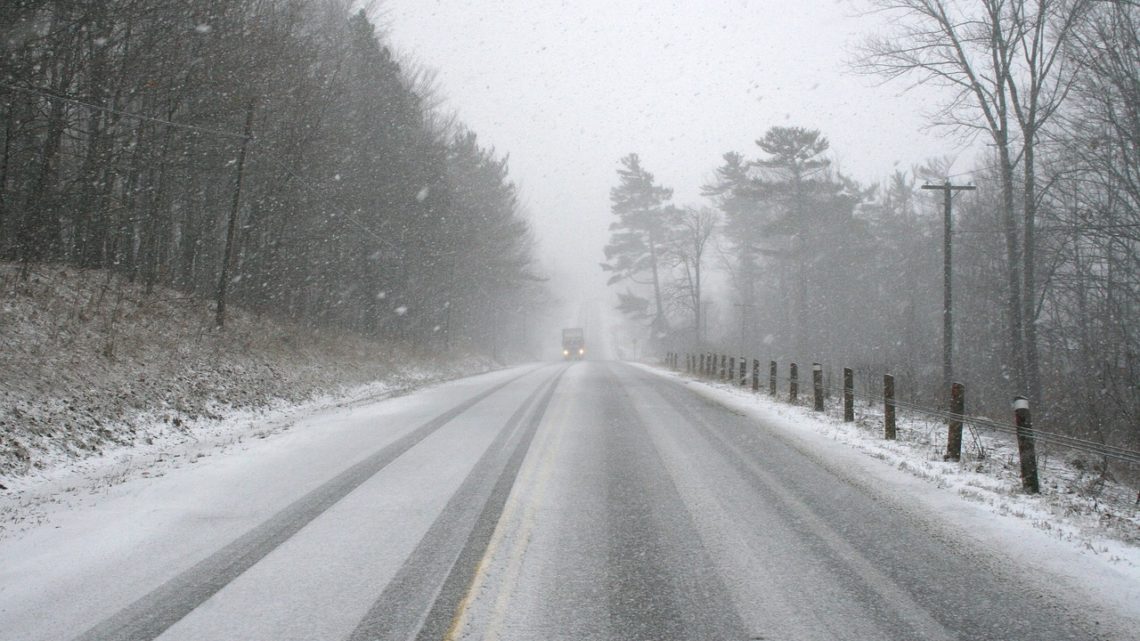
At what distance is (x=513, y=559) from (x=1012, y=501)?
15.8 ft

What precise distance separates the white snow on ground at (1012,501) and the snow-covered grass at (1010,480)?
0.01 m

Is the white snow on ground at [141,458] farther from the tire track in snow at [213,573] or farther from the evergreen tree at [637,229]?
the evergreen tree at [637,229]

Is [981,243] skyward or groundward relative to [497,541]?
skyward

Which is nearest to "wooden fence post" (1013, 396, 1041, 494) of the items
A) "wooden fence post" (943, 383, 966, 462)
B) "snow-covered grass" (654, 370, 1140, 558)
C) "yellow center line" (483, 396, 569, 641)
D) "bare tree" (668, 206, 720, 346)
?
"snow-covered grass" (654, 370, 1140, 558)

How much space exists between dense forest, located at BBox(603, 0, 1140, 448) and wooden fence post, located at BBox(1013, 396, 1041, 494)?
17.9 feet

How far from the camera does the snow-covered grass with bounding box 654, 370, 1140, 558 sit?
469cm

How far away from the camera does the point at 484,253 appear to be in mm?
36938

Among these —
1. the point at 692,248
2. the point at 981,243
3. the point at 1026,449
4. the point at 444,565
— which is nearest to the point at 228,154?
the point at 444,565

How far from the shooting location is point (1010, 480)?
652 cm

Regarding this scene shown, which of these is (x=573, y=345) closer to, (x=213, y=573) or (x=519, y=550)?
(x=519, y=550)

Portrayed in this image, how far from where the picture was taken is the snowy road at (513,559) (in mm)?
3135

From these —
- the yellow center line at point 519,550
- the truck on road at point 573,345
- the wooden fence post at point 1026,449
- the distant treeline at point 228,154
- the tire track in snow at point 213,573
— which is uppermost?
the distant treeline at point 228,154

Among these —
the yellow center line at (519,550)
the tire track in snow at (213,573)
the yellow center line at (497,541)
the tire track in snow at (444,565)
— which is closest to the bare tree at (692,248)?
the yellow center line at (497,541)

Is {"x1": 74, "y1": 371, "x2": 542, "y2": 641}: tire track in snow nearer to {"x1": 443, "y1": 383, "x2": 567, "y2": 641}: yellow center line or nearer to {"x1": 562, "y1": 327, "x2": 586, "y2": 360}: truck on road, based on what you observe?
{"x1": 443, "y1": 383, "x2": 567, "y2": 641}: yellow center line
